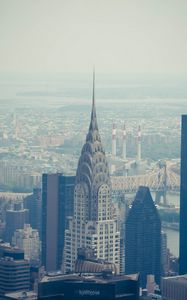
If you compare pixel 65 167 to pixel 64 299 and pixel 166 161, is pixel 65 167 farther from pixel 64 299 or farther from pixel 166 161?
pixel 64 299

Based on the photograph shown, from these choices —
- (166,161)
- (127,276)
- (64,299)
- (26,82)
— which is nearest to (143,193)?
(166,161)

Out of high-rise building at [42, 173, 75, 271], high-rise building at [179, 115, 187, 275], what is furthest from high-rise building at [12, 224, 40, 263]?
high-rise building at [179, 115, 187, 275]

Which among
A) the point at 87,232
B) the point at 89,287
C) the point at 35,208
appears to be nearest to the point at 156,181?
the point at 35,208

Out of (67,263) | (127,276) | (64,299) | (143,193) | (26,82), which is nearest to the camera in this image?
(64,299)

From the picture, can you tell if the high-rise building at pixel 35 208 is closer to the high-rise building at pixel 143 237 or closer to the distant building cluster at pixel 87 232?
the distant building cluster at pixel 87 232

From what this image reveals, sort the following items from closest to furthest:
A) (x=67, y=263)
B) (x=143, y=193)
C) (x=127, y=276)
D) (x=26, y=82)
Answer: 1. (x=127, y=276)
2. (x=67, y=263)
3. (x=26, y=82)
4. (x=143, y=193)

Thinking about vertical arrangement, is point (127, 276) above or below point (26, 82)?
below

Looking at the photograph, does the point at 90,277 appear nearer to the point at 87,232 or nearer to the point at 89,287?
the point at 89,287

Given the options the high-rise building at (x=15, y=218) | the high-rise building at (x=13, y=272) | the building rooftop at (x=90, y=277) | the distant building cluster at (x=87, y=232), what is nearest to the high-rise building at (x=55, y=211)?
the distant building cluster at (x=87, y=232)

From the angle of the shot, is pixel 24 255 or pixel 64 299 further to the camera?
pixel 24 255
